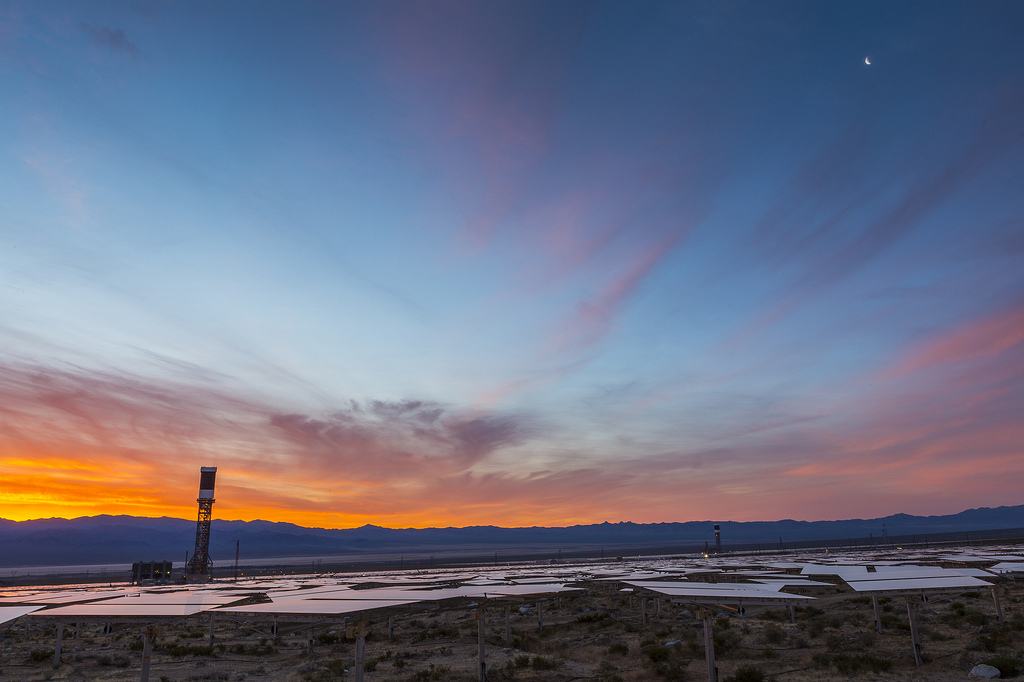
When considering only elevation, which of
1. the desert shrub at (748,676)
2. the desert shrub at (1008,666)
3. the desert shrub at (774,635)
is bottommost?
the desert shrub at (774,635)

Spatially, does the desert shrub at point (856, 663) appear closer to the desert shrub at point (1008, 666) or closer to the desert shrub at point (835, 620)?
the desert shrub at point (1008, 666)

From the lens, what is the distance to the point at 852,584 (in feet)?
92.8

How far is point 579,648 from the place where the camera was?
35.1 m

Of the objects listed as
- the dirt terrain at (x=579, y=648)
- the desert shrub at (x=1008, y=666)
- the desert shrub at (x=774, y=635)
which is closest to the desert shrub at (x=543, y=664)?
the dirt terrain at (x=579, y=648)

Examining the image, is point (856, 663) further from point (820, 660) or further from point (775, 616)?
point (775, 616)

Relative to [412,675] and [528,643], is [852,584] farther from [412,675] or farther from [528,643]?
[412,675]

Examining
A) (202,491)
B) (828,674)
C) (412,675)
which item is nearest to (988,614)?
(828,674)

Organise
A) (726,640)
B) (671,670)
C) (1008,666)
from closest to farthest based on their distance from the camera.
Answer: (1008,666)
(671,670)
(726,640)

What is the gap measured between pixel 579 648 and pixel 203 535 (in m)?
81.4

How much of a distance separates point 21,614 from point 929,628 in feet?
→ 157

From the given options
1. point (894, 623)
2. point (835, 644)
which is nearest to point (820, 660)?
point (835, 644)

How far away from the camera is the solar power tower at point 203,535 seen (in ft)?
291

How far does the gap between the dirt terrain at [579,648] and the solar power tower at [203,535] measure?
4221 centimetres

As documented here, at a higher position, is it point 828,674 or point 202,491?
point 202,491
